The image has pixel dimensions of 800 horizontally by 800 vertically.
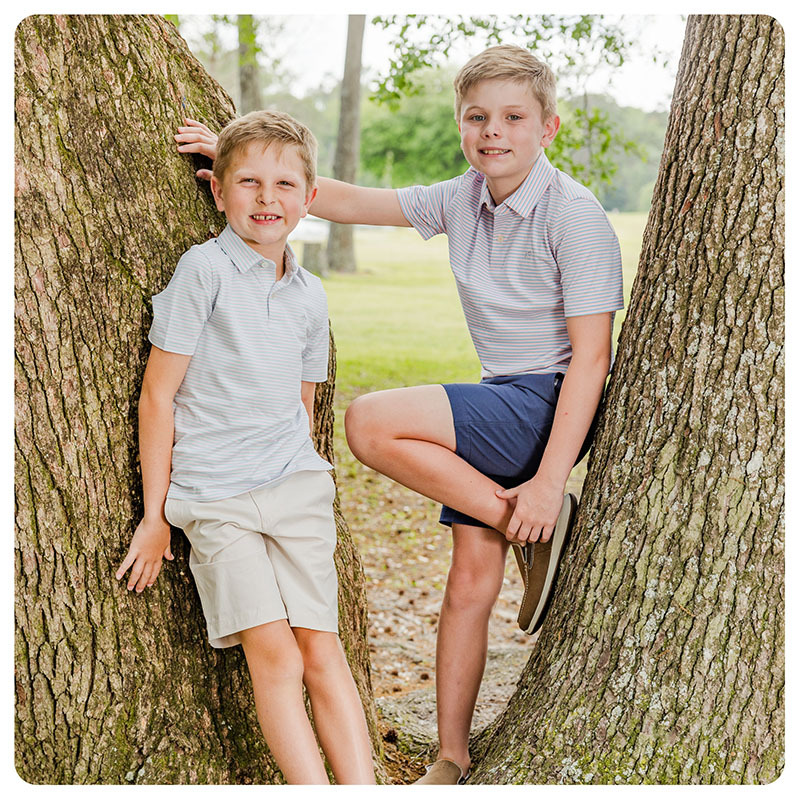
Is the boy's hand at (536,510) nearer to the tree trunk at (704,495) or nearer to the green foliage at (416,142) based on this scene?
the tree trunk at (704,495)

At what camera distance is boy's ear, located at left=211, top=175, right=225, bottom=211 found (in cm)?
228

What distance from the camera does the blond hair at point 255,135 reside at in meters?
2.22

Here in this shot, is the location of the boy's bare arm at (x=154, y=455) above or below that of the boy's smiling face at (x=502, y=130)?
below

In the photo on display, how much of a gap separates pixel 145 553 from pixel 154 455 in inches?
9.6

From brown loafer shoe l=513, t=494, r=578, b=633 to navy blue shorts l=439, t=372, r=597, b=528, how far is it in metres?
0.17

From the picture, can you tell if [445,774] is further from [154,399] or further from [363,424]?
[154,399]

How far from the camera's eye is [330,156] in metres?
24.8

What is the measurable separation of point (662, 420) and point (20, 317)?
1559 mm

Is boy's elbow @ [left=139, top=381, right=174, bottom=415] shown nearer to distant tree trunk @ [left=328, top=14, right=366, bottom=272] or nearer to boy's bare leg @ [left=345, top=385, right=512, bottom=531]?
boy's bare leg @ [left=345, top=385, right=512, bottom=531]

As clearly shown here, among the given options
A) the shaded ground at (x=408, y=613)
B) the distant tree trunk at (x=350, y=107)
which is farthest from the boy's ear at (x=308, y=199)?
the distant tree trunk at (x=350, y=107)

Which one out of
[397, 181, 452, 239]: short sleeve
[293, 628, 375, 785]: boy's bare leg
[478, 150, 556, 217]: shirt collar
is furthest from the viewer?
[397, 181, 452, 239]: short sleeve

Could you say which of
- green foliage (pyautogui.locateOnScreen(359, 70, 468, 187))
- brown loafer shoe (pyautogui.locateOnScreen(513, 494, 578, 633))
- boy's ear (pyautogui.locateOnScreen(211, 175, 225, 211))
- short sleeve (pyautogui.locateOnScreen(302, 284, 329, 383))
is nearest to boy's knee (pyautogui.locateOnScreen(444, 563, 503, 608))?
brown loafer shoe (pyautogui.locateOnScreen(513, 494, 578, 633))

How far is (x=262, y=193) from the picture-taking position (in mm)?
2215

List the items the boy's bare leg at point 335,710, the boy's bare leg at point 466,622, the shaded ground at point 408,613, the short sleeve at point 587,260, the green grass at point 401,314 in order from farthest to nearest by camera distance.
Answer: the green grass at point 401,314 < the shaded ground at point 408,613 < the boy's bare leg at point 466,622 < the short sleeve at point 587,260 < the boy's bare leg at point 335,710
